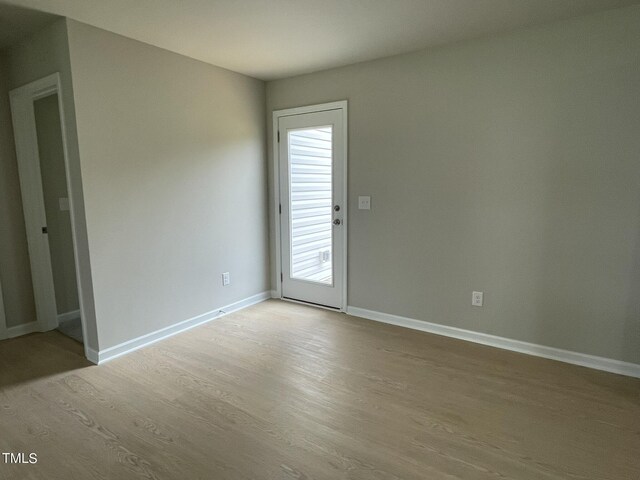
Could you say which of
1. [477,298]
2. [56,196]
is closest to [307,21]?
[477,298]

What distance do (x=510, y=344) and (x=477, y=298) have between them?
43 cm

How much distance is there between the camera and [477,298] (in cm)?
312

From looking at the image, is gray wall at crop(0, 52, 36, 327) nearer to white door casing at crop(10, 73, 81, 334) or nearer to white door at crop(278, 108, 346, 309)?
white door casing at crop(10, 73, 81, 334)

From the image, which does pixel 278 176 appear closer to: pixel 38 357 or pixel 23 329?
pixel 38 357

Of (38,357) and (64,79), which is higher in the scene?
(64,79)

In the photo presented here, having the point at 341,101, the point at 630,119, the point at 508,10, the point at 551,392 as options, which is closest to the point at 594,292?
the point at 551,392

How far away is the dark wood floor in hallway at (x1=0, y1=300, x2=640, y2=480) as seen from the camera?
1817mm

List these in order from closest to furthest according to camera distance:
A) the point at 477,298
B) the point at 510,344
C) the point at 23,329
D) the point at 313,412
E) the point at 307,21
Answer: the point at 313,412 → the point at 307,21 → the point at 510,344 → the point at 477,298 → the point at 23,329

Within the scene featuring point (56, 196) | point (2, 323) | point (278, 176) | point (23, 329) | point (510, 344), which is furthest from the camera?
point (278, 176)

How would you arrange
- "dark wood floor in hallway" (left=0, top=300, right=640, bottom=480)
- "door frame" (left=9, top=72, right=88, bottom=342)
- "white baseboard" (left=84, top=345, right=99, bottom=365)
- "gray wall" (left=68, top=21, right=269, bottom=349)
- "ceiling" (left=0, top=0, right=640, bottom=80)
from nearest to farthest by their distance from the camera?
"dark wood floor in hallway" (left=0, top=300, right=640, bottom=480) < "ceiling" (left=0, top=0, right=640, bottom=80) < "gray wall" (left=68, top=21, right=269, bottom=349) < "white baseboard" (left=84, top=345, right=99, bottom=365) < "door frame" (left=9, top=72, right=88, bottom=342)

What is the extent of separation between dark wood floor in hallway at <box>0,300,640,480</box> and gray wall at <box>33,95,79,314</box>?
64cm

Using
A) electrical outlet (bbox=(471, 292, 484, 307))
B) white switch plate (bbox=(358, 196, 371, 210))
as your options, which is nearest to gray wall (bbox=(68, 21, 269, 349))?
white switch plate (bbox=(358, 196, 371, 210))

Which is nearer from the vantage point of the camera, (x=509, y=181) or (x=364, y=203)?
(x=509, y=181)

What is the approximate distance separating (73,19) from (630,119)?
148 inches
